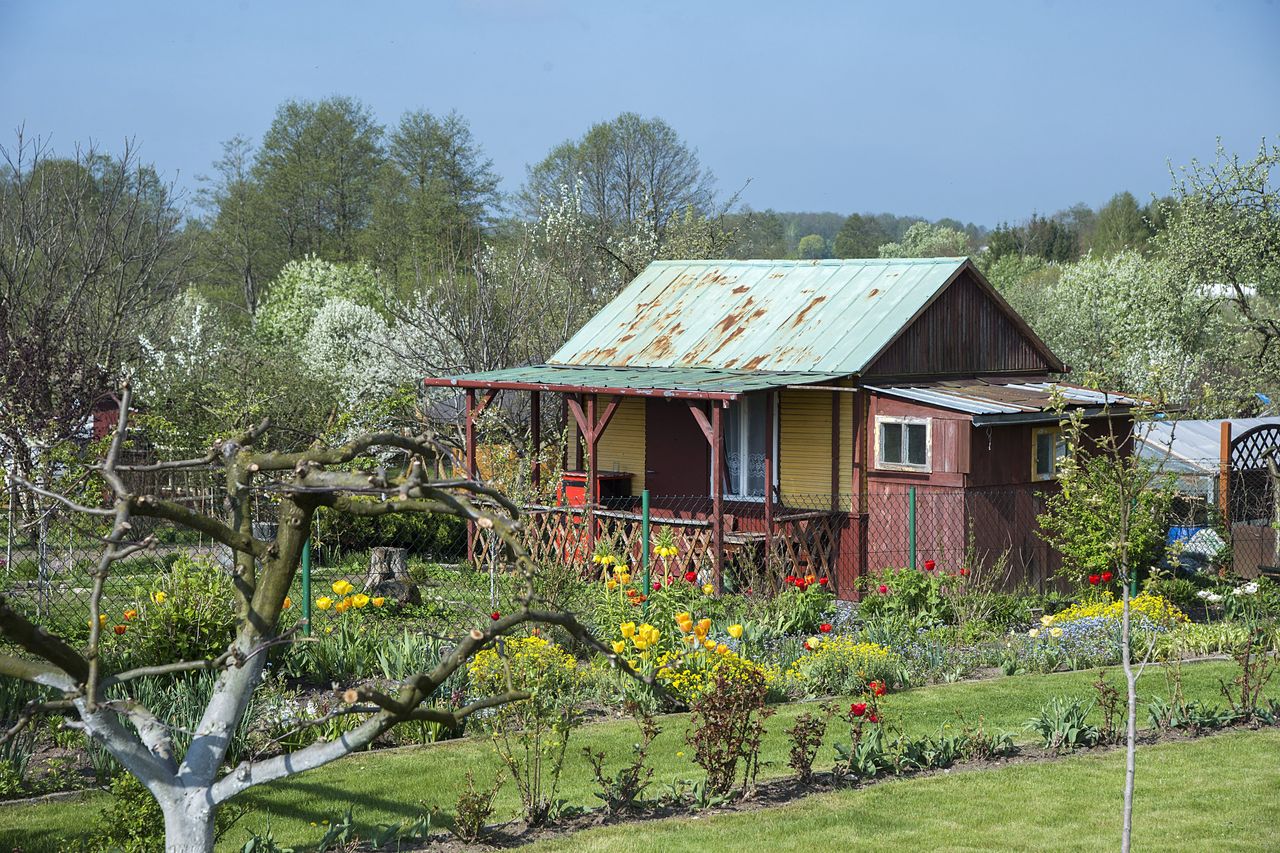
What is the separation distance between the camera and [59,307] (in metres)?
20.1

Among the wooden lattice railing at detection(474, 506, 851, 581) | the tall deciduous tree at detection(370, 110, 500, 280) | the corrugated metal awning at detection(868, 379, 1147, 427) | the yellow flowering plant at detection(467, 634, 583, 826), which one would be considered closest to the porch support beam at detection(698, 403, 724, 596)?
the wooden lattice railing at detection(474, 506, 851, 581)

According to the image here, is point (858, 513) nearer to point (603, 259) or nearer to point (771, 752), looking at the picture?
point (771, 752)

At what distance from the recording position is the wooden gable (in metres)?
16.6

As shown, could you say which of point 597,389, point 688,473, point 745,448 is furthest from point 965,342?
point 597,389

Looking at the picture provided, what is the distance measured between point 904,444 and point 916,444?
0.15 metres

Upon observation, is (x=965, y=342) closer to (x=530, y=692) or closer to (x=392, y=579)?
(x=392, y=579)

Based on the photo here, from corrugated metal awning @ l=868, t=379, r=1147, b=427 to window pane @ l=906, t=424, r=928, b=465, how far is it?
395 mm

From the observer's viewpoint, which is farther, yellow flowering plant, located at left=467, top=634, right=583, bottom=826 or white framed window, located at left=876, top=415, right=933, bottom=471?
white framed window, located at left=876, top=415, right=933, bottom=471

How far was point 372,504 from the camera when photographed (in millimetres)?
3729

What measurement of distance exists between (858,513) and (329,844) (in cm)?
1083

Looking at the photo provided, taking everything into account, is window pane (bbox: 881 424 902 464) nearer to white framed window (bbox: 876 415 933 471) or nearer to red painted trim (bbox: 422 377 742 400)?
white framed window (bbox: 876 415 933 471)

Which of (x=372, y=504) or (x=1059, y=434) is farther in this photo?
(x=1059, y=434)

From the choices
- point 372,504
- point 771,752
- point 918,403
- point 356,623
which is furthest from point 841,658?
point 372,504

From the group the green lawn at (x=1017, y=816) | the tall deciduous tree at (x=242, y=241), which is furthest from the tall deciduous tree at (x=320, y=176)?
the green lawn at (x=1017, y=816)
